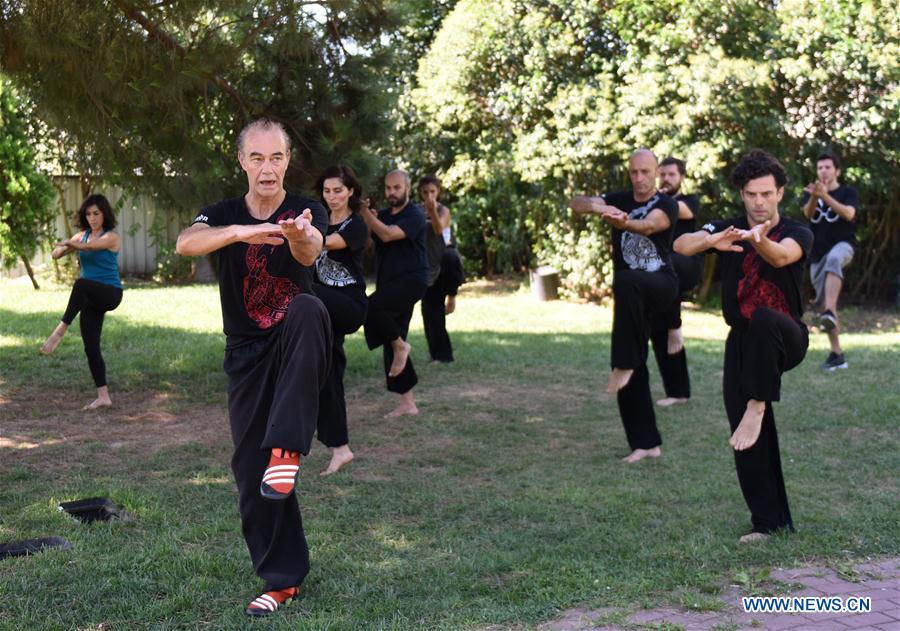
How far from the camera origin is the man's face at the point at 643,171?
22.9 feet

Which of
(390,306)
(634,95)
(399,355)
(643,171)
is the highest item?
(634,95)

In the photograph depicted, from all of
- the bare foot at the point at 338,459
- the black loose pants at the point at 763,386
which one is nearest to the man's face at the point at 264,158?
the black loose pants at the point at 763,386

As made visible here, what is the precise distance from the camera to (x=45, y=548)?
4.84 meters

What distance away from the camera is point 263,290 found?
14.0ft

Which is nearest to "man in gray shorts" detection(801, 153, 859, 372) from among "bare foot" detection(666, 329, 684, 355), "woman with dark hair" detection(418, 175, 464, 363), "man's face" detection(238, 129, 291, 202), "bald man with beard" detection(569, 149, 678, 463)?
"bare foot" detection(666, 329, 684, 355)

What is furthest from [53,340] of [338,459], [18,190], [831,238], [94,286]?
[18,190]

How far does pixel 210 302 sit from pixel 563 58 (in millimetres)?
6643

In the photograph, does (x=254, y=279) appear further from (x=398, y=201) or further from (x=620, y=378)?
(x=398, y=201)

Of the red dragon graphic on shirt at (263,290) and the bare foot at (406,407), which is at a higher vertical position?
the red dragon graphic on shirt at (263,290)

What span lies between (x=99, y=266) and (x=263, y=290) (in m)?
4.98

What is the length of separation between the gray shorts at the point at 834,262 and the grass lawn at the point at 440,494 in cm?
94

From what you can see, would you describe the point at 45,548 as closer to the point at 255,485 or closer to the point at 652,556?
the point at 255,485

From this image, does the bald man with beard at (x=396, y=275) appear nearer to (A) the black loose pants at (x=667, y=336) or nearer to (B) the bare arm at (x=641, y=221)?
(B) the bare arm at (x=641, y=221)

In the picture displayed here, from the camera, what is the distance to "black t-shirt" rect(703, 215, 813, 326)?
16.9ft
